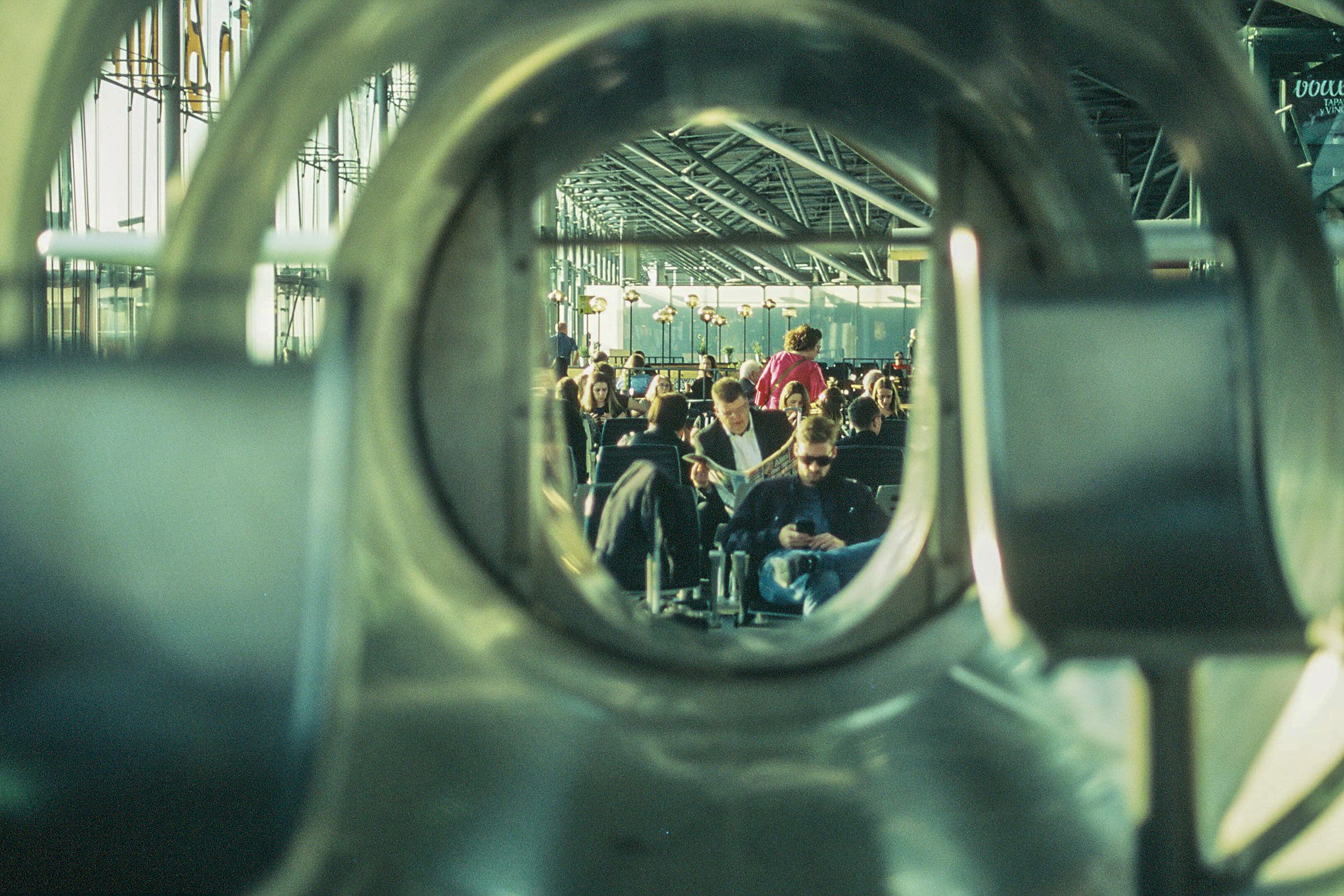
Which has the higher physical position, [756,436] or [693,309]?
A: [693,309]

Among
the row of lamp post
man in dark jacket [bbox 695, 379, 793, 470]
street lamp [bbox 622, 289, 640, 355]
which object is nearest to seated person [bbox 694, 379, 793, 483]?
man in dark jacket [bbox 695, 379, 793, 470]

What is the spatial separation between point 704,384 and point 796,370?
162 inches

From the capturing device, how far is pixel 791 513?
187 inches

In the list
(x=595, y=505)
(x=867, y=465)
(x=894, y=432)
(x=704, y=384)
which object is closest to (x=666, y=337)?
(x=704, y=384)

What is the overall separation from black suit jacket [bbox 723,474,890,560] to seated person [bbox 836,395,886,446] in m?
0.97

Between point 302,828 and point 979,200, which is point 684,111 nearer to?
point 979,200

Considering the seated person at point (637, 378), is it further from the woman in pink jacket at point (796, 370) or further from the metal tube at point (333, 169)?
the metal tube at point (333, 169)

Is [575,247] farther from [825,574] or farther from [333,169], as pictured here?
[333,169]

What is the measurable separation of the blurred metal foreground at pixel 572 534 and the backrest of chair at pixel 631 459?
105 cm

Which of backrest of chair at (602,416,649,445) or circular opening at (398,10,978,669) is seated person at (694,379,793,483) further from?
circular opening at (398,10,978,669)

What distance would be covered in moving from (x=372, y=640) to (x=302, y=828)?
1.87m

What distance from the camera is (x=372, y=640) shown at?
11.3 ft

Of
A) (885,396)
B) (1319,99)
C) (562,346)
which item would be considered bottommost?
(885,396)

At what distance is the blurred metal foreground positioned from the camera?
1851mm
